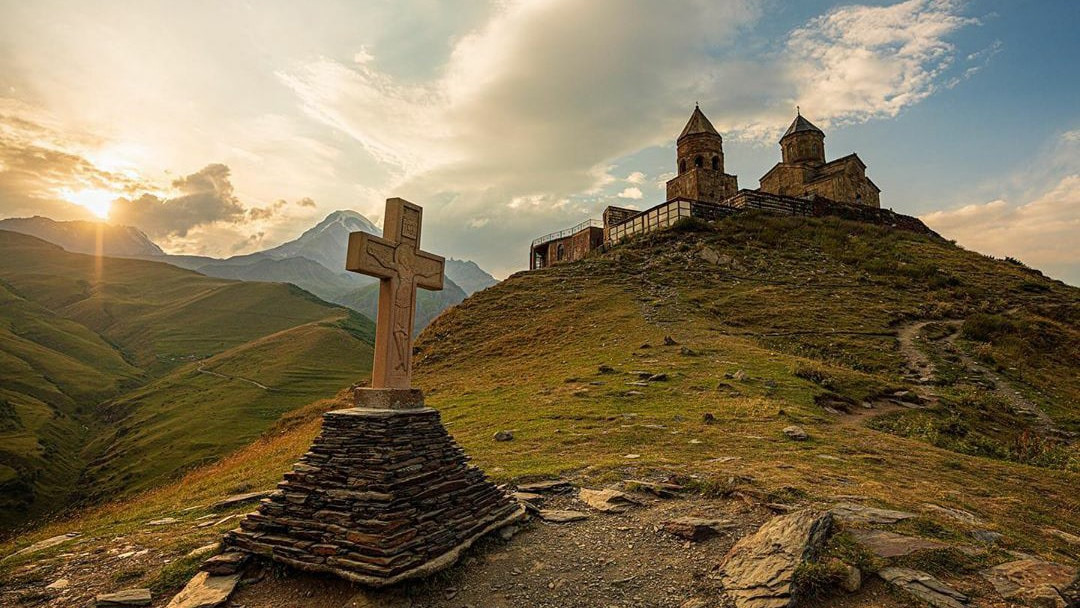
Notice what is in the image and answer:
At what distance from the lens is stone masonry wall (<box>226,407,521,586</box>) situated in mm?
6773

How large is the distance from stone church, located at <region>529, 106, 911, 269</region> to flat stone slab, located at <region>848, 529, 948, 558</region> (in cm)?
4358

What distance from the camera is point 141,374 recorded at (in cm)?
9006

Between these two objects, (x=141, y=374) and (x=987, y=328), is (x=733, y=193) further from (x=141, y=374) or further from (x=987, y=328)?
(x=141, y=374)

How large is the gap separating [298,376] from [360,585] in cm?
7673

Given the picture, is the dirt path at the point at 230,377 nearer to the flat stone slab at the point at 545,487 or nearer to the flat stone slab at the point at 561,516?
the flat stone slab at the point at 545,487

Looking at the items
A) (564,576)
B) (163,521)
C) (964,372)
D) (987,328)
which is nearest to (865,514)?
(564,576)

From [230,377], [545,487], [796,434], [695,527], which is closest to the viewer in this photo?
[695,527]

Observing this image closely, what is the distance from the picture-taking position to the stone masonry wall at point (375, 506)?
22.2ft

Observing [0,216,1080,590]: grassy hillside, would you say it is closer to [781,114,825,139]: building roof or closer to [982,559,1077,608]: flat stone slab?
[982,559,1077,608]: flat stone slab

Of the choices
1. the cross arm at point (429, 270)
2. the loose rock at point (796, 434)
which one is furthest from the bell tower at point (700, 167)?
the cross arm at point (429, 270)

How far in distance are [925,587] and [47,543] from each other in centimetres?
1437

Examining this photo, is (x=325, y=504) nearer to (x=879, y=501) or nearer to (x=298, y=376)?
(x=879, y=501)

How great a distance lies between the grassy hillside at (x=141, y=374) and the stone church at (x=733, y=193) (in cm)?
3939

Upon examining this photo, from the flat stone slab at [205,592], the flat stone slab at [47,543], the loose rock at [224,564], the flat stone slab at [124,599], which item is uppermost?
the loose rock at [224,564]
